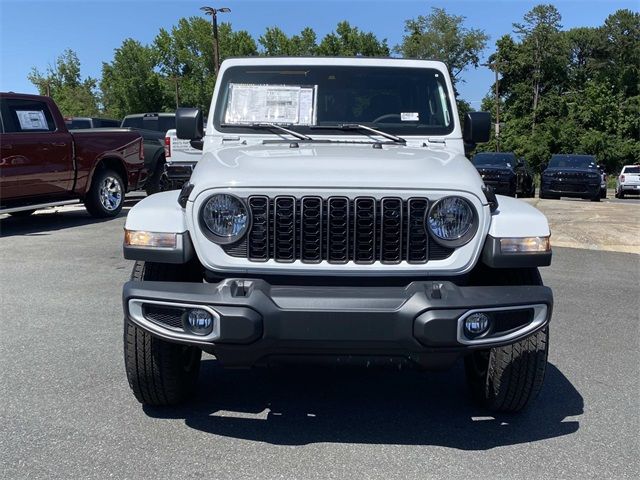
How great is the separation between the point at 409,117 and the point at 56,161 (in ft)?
25.6

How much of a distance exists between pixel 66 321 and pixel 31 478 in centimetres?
287

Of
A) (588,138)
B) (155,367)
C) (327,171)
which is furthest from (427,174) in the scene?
(588,138)

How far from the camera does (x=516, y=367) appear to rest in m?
3.75

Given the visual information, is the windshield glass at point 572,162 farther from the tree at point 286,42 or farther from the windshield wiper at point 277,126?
the tree at point 286,42

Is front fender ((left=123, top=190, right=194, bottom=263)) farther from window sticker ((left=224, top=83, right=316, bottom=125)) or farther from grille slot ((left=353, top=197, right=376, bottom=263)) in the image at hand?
window sticker ((left=224, top=83, right=316, bottom=125))

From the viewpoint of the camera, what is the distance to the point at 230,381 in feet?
15.0

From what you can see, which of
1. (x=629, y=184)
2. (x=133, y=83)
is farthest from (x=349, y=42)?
(x=629, y=184)

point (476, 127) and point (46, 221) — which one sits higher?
point (476, 127)

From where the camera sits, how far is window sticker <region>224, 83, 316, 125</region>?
15.8ft

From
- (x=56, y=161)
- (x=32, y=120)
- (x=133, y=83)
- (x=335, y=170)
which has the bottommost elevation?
(x=56, y=161)

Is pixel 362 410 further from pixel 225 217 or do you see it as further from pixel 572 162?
pixel 572 162

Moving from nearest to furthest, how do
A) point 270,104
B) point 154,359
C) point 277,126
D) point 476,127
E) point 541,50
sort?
1. point 154,359
2. point 277,126
3. point 270,104
4. point 476,127
5. point 541,50

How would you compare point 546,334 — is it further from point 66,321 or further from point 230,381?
point 66,321

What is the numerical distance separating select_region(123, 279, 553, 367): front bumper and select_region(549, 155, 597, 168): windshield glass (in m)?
21.2
